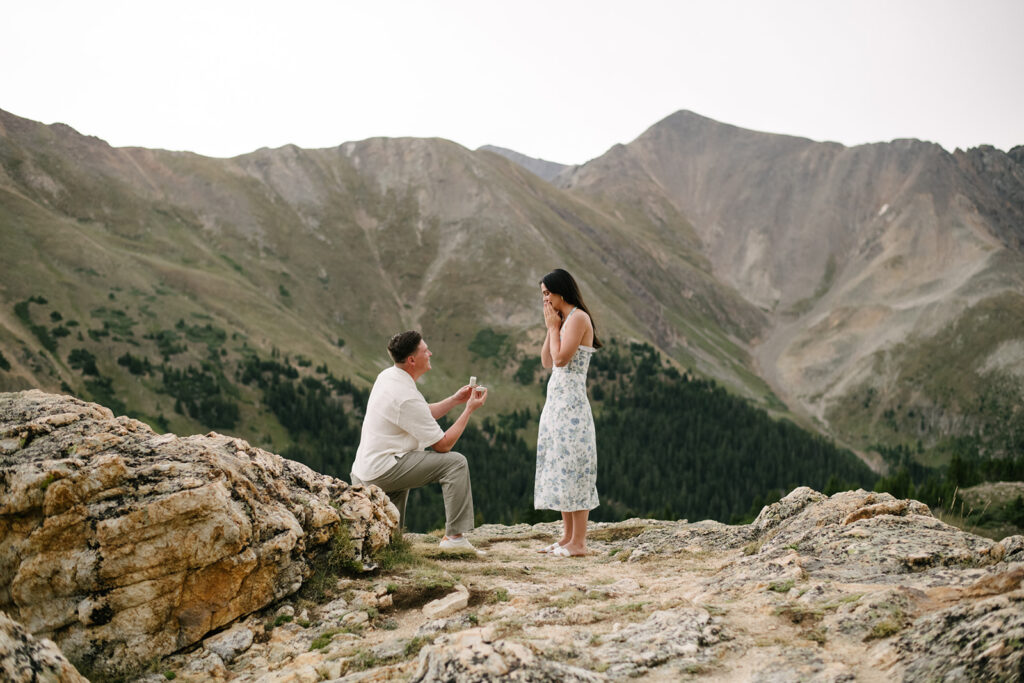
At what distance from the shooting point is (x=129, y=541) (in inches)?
280

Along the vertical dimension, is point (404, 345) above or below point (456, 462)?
above

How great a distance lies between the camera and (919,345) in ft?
494

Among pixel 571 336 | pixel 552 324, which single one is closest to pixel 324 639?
pixel 571 336

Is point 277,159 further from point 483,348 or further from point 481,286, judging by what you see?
point 483,348

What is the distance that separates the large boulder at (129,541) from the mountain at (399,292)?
262 feet

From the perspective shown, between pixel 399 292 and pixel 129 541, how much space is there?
495ft

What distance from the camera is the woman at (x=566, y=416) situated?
10.6 m

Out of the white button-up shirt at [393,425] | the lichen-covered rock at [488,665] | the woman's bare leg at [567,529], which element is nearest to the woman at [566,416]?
the woman's bare leg at [567,529]

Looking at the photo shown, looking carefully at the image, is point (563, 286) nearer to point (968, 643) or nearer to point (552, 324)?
point (552, 324)

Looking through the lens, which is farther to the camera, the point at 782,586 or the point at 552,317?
the point at 552,317

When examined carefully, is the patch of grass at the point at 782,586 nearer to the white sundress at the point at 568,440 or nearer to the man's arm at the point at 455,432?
the white sundress at the point at 568,440

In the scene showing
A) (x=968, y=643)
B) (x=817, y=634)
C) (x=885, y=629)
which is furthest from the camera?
(x=817, y=634)

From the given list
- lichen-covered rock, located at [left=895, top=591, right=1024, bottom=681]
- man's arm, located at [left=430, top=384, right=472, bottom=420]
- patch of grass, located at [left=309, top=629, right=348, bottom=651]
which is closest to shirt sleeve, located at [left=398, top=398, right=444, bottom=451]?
man's arm, located at [left=430, top=384, right=472, bottom=420]

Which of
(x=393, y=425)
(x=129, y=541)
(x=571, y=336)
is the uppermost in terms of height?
(x=571, y=336)
